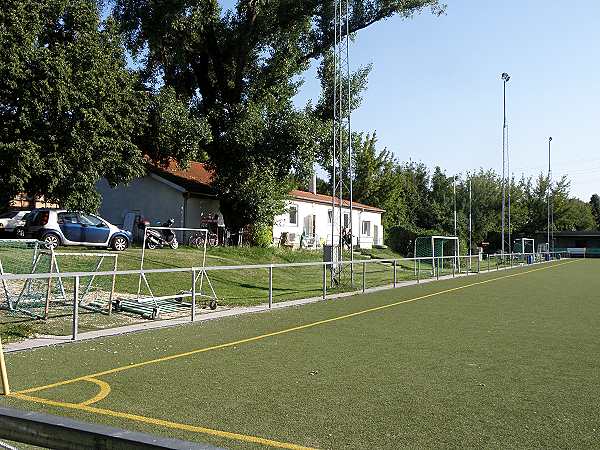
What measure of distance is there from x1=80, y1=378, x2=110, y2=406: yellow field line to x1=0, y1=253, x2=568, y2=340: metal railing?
2646 mm

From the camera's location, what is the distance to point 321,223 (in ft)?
140

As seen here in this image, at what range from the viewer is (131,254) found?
22.2 meters

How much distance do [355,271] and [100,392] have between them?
75.5 ft

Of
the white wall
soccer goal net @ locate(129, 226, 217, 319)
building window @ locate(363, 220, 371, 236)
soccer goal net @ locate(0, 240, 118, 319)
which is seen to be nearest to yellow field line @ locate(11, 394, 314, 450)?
soccer goal net @ locate(0, 240, 118, 319)

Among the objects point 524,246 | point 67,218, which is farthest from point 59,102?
point 524,246

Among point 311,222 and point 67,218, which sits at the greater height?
point 311,222

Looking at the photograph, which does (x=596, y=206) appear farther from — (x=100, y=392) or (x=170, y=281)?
(x=100, y=392)

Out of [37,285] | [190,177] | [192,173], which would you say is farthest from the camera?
[192,173]

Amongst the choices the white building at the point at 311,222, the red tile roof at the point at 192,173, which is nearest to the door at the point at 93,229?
the red tile roof at the point at 192,173

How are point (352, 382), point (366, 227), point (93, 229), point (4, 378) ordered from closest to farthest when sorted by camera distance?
point (4, 378), point (352, 382), point (93, 229), point (366, 227)

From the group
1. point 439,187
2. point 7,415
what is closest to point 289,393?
point 7,415

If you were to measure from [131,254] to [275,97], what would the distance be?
1360 centimetres

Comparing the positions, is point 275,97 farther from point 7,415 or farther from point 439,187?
point 439,187

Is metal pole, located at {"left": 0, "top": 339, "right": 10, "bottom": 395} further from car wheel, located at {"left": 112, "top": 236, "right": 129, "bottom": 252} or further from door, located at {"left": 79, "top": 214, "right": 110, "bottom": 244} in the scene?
car wheel, located at {"left": 112, "top": 236, "right": 129, "bottom": 252}
